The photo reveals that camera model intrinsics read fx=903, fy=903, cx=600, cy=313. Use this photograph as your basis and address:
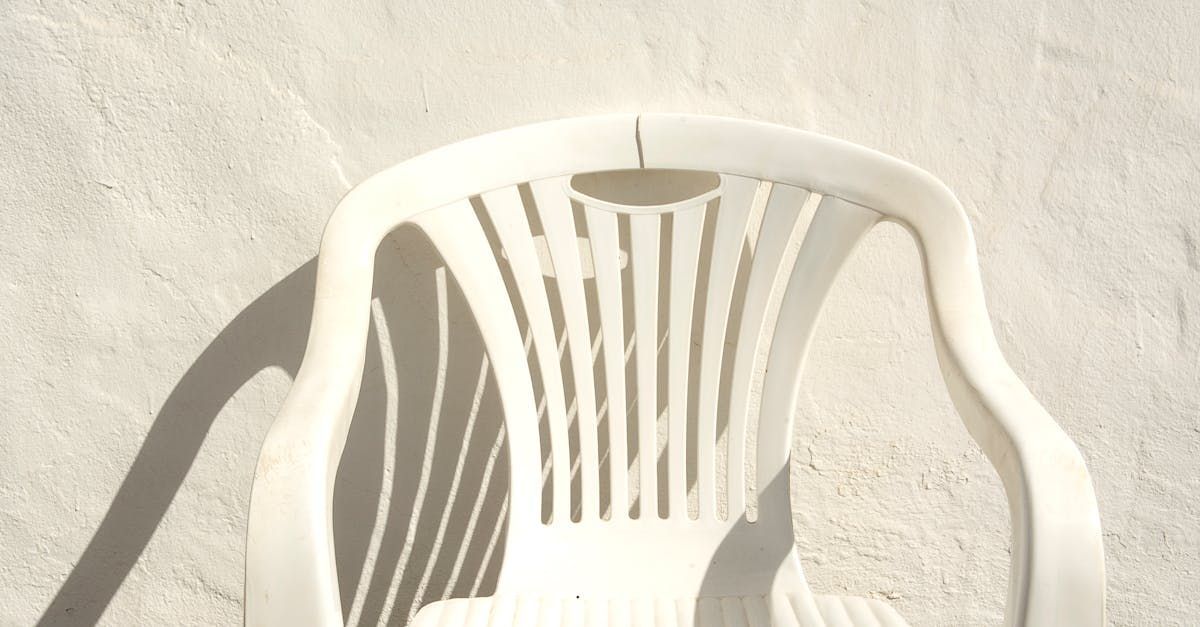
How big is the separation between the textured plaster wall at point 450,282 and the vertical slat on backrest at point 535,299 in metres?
0.18

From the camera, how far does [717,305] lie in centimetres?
109

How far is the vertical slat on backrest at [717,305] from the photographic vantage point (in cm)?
108

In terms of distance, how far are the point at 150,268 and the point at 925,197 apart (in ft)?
3.31

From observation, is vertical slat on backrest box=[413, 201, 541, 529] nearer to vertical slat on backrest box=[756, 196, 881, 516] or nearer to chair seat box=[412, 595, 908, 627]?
chair seat box=[412, 595, 908, 627]

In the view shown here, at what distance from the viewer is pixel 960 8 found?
119 centimetres

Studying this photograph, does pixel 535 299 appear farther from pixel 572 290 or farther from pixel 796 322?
pixel 796 322

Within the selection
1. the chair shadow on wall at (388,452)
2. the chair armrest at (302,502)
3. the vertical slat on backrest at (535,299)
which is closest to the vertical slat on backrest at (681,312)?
the vertical slat on backrest at (535,299)

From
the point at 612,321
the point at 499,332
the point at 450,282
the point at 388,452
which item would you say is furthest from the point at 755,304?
the point at 388,452

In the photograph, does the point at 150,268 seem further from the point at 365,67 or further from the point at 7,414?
the point at 365,67

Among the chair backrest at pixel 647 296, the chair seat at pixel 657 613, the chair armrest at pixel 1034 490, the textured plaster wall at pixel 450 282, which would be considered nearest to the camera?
the chair armrest at pixel 1034 490

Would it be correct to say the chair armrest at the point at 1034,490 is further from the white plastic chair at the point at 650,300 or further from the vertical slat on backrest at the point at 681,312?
the vertical slat on backrest at the point at 681,312

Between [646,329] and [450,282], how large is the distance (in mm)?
308

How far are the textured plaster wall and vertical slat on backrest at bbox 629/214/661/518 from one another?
0.22 m

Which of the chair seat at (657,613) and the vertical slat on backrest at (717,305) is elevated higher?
the vertical slat on backrest at (717,305)
